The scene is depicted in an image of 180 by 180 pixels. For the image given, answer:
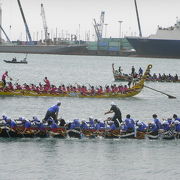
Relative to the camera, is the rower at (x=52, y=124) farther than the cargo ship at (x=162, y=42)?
No

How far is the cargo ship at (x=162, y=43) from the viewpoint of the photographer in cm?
16725

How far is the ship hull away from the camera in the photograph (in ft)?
549

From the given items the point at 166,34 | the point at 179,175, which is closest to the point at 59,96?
the point at 179,175

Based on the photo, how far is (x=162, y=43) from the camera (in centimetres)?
16700

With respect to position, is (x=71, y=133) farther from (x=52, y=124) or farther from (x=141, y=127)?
(x=141, y=127)

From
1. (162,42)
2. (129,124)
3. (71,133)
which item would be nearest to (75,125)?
(71,133)

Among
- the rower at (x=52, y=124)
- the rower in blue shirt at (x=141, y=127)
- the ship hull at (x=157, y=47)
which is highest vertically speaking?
the ship hull at (x=157, y=47)

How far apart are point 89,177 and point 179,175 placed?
439 centimetres

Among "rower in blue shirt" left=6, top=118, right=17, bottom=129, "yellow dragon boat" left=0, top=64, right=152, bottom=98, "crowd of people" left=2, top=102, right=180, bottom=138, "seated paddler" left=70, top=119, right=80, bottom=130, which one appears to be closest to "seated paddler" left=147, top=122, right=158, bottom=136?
"crowd of people" left=2, top=102, right=180, bottom=138

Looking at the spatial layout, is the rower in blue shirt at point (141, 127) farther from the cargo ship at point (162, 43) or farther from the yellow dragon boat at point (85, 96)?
the cargo ship at point (162, 43)

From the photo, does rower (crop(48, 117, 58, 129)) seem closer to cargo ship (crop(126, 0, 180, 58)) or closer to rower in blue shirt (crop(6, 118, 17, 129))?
rower in blue shirt (crop(6, 118, 17, 129))

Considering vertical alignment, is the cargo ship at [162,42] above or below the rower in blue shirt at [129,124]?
above

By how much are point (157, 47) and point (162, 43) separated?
9.02ft

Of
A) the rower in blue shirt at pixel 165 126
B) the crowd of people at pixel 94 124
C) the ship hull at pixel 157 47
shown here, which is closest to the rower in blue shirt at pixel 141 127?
the crowd of people at pixel 94 124
